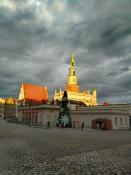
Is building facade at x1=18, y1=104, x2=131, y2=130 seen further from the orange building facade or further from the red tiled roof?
the red tiled roof

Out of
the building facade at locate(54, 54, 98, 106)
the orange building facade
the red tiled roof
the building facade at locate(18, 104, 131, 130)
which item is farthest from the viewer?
the building facade at locate(54, 54, 98, 106)

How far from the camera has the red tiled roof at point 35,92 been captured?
265 feet

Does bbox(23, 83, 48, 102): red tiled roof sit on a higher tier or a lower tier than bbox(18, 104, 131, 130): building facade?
higher

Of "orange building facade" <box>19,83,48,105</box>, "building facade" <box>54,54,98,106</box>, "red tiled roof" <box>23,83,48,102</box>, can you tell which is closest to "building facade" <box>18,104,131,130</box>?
"orange building facade" <box>19,83,48,105</box>

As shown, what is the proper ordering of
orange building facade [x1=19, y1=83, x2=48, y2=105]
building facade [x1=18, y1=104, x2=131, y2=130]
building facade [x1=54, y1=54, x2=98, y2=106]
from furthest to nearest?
building facade [x1=54, y1=54, x2=98, y2=106] < orange building facade [x1=19, y1=83, x2=48, y2=105] < building facade [x1=18, y1=104, x2=131, y2=130]

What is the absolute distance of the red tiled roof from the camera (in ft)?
265

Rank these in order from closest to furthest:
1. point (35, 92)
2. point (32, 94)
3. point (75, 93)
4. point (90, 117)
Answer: point (90, 117), point (32, 94), point (35, 92), point (75, 93)

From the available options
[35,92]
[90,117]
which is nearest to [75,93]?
[35,92]

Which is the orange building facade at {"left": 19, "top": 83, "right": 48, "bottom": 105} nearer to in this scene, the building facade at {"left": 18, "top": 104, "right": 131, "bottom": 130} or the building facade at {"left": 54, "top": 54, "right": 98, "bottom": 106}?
the building facade at {"left": 18, "top": 104, "right": 131, "bottom": 130}

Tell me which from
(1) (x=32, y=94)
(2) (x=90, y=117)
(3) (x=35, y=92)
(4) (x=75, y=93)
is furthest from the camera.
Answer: (4) (x=75, y=93)

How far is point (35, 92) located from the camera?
83375 mm

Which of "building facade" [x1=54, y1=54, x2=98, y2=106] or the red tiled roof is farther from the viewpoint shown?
"building facade" [x1=54, y1=54, x2=98, y2=106]

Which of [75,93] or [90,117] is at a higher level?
[75,93]

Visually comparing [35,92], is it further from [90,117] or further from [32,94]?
[90,117]
